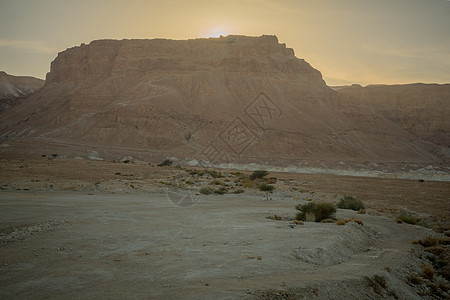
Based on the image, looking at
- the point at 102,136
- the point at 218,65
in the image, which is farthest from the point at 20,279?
the point at 218,65

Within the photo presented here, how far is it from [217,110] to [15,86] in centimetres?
Result: 10635

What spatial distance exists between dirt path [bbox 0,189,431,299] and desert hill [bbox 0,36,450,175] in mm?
57154

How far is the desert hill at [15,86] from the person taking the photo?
476ft

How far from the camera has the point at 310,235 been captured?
12.3 metres

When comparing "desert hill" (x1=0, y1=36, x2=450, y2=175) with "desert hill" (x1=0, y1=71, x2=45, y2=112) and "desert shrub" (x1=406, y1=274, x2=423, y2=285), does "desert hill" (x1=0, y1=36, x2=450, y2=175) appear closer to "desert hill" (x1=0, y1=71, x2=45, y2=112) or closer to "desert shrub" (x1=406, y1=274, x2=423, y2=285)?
"desert hill" (x1=0, y1=71, x2=45, y2=112)

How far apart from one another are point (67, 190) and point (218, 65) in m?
89.0

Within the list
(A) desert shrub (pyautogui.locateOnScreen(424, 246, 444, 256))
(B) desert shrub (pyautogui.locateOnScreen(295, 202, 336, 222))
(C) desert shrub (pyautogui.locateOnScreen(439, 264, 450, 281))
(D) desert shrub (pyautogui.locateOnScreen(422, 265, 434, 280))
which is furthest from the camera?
(B) desert shrub (pyautogui.locateOnScreen(295, 202, 336, 222))

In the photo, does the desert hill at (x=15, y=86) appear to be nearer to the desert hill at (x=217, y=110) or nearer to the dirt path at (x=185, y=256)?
the desert hill at (x=217, y=110)

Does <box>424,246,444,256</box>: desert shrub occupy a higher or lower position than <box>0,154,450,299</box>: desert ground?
lower

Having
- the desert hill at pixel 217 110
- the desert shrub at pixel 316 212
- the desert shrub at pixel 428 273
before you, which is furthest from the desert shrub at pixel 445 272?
the desert hill at pixel 217 110

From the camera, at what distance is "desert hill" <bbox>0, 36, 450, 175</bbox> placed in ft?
274

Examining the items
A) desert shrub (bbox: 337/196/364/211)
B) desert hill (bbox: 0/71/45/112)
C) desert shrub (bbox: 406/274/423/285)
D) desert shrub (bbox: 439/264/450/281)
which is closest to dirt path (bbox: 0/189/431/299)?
desert shrub (bbox: 406/274/423/285)

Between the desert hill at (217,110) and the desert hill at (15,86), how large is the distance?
2992cm

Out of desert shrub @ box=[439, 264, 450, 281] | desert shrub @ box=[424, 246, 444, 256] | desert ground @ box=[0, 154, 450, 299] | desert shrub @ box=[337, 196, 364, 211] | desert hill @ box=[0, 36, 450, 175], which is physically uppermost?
desert hill @ box=[0, 36, 450, 175]
